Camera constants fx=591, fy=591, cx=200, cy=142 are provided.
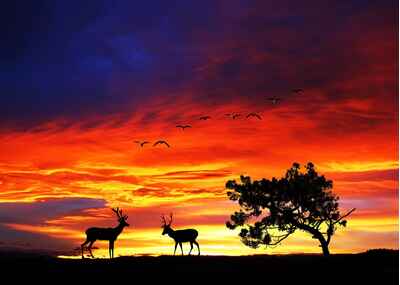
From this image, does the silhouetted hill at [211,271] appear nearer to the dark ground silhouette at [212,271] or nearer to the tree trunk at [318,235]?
the dark ground silhouette at [212,271]

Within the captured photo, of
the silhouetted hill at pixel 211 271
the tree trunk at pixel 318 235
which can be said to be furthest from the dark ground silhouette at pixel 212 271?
the tree trunk at pixel 318 235

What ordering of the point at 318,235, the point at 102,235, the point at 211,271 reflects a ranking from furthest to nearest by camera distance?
the point at 318,235
the point at 102,235
the point at 211,271

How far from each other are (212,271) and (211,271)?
5 centimetres

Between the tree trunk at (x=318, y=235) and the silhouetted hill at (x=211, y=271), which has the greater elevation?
the tree trunk at (x=318, y=235)

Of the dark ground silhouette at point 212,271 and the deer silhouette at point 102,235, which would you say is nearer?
the dark ground silhouette at point 212,271

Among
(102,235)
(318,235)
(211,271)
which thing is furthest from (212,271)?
(318,235)

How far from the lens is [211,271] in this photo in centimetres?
3073

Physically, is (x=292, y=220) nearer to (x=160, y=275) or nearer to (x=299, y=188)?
(x=299, y=188)

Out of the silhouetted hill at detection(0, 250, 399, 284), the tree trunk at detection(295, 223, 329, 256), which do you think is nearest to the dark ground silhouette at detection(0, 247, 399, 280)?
the silhouetted hill at detection(0, 250, 399, 284)

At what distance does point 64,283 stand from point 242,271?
30.7 ft

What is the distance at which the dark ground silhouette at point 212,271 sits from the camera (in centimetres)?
2742

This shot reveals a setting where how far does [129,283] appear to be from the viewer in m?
26.3

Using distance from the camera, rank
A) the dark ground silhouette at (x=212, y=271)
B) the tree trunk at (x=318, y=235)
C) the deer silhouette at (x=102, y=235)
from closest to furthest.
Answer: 1. the dark ground silhouette at (x=212, y=271)
2. the deer silhouette at (x=102, y=235)
3. the tree trunk at (x=318, y=235)

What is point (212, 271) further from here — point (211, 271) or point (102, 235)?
point (102, 235)
